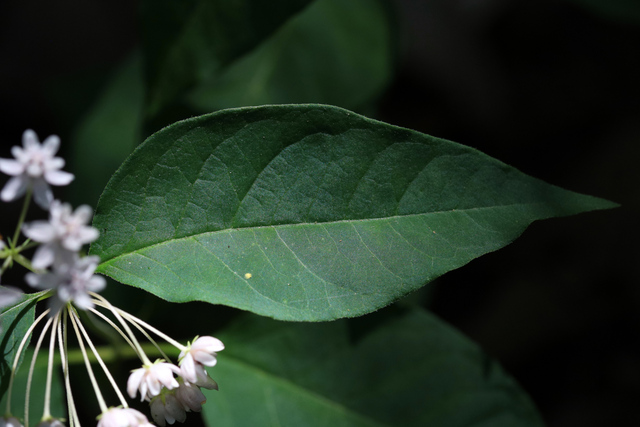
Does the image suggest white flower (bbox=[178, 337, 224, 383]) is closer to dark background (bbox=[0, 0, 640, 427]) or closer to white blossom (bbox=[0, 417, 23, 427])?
white blossom (bbox=[0, 417, 23, 427])

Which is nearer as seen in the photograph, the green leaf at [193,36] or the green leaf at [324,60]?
the green leaf at [193,36]

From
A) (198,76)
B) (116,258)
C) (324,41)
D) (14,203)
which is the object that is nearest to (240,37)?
(198,76)

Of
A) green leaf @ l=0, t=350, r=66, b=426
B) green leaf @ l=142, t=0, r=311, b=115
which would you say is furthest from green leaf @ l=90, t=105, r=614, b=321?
green leaf @ l=0, t=350, r=66, b=426

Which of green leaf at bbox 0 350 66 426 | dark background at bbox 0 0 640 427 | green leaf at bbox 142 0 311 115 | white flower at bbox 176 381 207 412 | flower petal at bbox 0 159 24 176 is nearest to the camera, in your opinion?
flower petal at bbox 0 159 24 176

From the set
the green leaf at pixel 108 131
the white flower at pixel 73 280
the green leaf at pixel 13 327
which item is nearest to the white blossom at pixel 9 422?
the green leaf at pixel 13 327

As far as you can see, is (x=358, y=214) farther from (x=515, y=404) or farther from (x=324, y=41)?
(x=324, y=41)

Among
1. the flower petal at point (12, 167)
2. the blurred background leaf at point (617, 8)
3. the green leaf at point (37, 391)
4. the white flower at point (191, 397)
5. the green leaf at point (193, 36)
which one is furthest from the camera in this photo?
the blurred background leaf at point (617, 8)

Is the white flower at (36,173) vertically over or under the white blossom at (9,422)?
over

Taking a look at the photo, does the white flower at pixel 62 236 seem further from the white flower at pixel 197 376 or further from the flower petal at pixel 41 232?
the white flower at pixel 197 376
